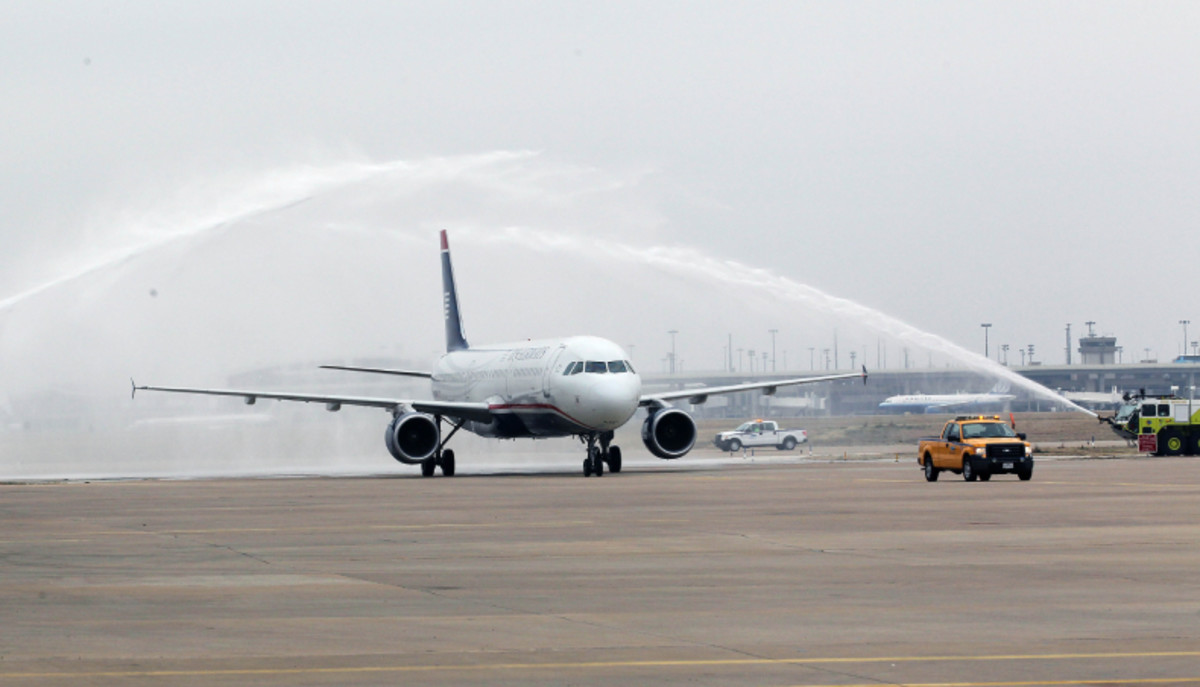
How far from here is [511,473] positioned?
56.0 m

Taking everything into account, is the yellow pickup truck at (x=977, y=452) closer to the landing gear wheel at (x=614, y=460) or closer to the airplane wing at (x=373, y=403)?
the landing gear wheel at (x=614, y=460)

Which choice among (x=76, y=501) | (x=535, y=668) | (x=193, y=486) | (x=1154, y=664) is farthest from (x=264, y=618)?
(x=193, y=486)

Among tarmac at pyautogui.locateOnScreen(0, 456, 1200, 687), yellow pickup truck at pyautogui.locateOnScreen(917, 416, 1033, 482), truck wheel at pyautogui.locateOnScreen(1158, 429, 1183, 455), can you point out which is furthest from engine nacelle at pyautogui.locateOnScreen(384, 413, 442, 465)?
truck wheel at pyautogui.locateOnScreen(1158, 429, 1183, 455)

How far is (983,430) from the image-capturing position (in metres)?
44.1

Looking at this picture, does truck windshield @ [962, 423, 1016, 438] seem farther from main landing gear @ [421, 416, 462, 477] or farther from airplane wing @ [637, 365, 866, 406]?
main landing gear @ [421, 416, 462, 477]

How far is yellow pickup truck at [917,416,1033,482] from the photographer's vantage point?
→ 139 ft

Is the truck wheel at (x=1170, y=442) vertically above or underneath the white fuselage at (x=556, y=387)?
underneath

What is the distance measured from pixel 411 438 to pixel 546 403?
5.07 metres

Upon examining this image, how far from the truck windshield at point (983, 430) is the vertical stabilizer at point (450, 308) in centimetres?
2653

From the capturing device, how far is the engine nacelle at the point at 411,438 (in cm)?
5234

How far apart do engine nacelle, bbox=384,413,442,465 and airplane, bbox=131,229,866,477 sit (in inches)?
1.3

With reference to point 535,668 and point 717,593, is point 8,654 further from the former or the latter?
point 717,593

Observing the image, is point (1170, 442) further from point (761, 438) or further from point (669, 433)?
point (761, 438)

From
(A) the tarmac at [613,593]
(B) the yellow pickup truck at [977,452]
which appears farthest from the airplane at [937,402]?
(A) the tarmac at [613,593]
